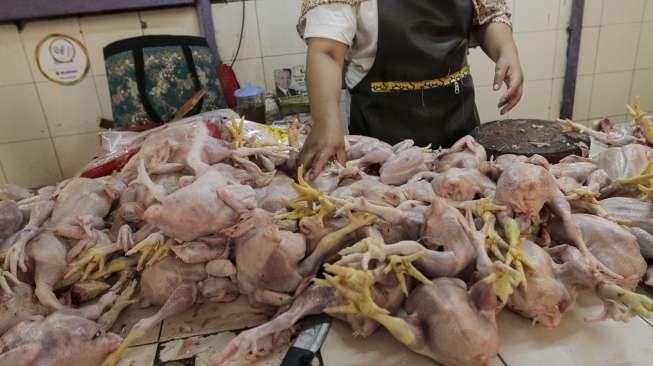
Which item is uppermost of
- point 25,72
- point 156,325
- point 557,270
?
point 25,72

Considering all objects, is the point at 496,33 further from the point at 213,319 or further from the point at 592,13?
the point at 592,13

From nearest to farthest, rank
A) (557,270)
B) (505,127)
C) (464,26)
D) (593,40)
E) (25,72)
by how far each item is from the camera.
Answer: (557,270) → (505,127) → (464,26) → (25,72) → (593,40)

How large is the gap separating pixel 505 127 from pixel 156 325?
149 centimetres

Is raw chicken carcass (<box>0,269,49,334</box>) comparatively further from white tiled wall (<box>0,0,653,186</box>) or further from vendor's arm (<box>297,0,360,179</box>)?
white tiled wall (<box>0,0,653,186</box>)

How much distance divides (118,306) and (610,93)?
4.11 meters

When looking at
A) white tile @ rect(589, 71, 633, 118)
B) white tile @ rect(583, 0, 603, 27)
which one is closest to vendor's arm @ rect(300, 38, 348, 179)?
white tile @ rect(583, 0, 603, 27)

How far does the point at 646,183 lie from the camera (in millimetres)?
1231

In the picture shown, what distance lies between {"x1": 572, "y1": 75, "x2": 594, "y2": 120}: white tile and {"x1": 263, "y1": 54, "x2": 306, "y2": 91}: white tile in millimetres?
2305

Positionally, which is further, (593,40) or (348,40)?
(593,40)

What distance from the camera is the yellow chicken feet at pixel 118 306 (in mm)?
1153

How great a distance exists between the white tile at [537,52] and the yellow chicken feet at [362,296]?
323 centimetres

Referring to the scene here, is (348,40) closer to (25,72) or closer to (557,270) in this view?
(557,270)

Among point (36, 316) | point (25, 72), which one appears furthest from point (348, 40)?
point (25, 72)

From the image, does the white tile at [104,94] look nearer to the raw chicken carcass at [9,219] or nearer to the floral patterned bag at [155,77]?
the floral patterned bag at [155,77]
